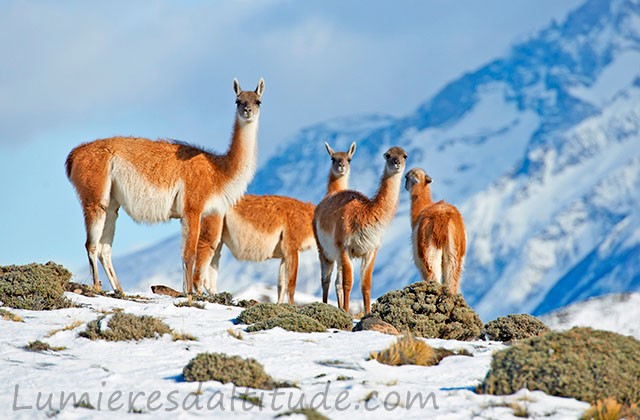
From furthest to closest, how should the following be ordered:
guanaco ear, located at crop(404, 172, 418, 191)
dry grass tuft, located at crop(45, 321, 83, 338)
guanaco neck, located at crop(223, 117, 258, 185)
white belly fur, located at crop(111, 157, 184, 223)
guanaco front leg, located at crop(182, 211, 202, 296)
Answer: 1. guanaco ear, located at crop(404, 172, 418, 191)
2. guanaco neck, located at crop(223, 117, 258, 185)
3. guanaco front leg, located at crop(182, 211, 202, 296)
4. white belly fur, located at crop(111, 157, 184, 223)
5. dry grass tuft, located at crop(45, 321, 83, 338)

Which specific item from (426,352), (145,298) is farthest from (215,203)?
(426,352)

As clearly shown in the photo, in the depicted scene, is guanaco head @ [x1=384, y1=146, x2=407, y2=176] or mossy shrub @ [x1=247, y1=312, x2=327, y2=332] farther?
guanaco head @ [x1=384, y1=146, x2=407, y2=176]

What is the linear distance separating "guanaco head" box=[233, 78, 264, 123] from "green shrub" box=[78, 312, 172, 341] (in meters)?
6.61

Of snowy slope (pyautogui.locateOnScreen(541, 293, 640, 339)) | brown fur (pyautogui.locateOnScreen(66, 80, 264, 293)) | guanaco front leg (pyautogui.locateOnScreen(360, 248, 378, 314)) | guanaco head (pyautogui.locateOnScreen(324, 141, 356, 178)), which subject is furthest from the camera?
guanaco head (pyautogui.locateOnScreen(324, 141, 356, 178))

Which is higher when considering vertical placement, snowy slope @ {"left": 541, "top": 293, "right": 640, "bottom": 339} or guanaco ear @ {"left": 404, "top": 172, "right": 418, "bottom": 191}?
guanaco ear @ {"left": 404, "top": 172, "right": 418, "bottom": 191}

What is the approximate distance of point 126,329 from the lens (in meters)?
13.8

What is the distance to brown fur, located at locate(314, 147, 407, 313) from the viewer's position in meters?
19.5

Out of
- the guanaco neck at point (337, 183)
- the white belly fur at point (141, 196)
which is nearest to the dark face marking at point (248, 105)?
the white belly fur at point (141, 196)

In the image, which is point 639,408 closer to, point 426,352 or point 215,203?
point 426,352

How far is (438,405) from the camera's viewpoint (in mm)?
11141

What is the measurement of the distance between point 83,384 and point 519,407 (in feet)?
14.0

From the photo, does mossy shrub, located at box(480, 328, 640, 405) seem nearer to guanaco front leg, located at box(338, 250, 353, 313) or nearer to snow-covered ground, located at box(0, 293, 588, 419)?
snow-covered ground, located at box(0, 293, 588, 419)

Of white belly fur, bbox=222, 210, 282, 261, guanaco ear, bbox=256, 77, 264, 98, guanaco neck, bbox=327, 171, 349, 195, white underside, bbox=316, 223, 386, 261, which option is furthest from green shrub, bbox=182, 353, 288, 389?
guanaco neck, bbox=327, 171, 349, 195

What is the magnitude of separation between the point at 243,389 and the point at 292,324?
10.7 feet
